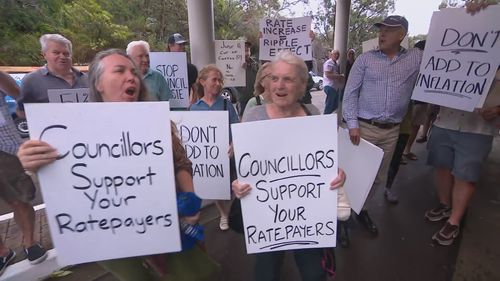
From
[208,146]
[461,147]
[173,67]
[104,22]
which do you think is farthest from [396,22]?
[104,22]

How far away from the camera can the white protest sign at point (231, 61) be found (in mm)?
4676

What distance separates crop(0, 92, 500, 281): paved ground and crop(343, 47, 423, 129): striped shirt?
1.04 m

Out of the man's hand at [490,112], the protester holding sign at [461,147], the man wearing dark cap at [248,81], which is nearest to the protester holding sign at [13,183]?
the man wearing dark cap at [248,81]

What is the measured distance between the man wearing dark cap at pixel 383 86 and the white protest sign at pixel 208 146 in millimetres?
1090

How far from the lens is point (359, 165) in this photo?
2287 millimetres

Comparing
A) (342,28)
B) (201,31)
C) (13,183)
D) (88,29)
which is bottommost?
(13,183)

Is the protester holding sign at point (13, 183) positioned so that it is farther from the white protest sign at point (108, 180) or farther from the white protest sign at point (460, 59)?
the white protest sign at point (460, 59)

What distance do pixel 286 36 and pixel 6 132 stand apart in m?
3.24

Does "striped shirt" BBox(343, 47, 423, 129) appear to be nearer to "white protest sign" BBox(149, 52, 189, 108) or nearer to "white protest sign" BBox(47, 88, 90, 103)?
"white protest sign" BBox(149, 52, 189, 108)

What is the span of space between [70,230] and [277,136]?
37.4 inches

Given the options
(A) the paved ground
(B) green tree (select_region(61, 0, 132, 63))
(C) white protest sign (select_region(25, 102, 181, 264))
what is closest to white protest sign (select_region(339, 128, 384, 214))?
(A) the paved ground

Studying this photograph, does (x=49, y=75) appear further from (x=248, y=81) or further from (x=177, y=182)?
(x=248, y=81)

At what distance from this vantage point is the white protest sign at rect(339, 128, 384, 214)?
213 cm

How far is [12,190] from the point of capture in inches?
93.6
